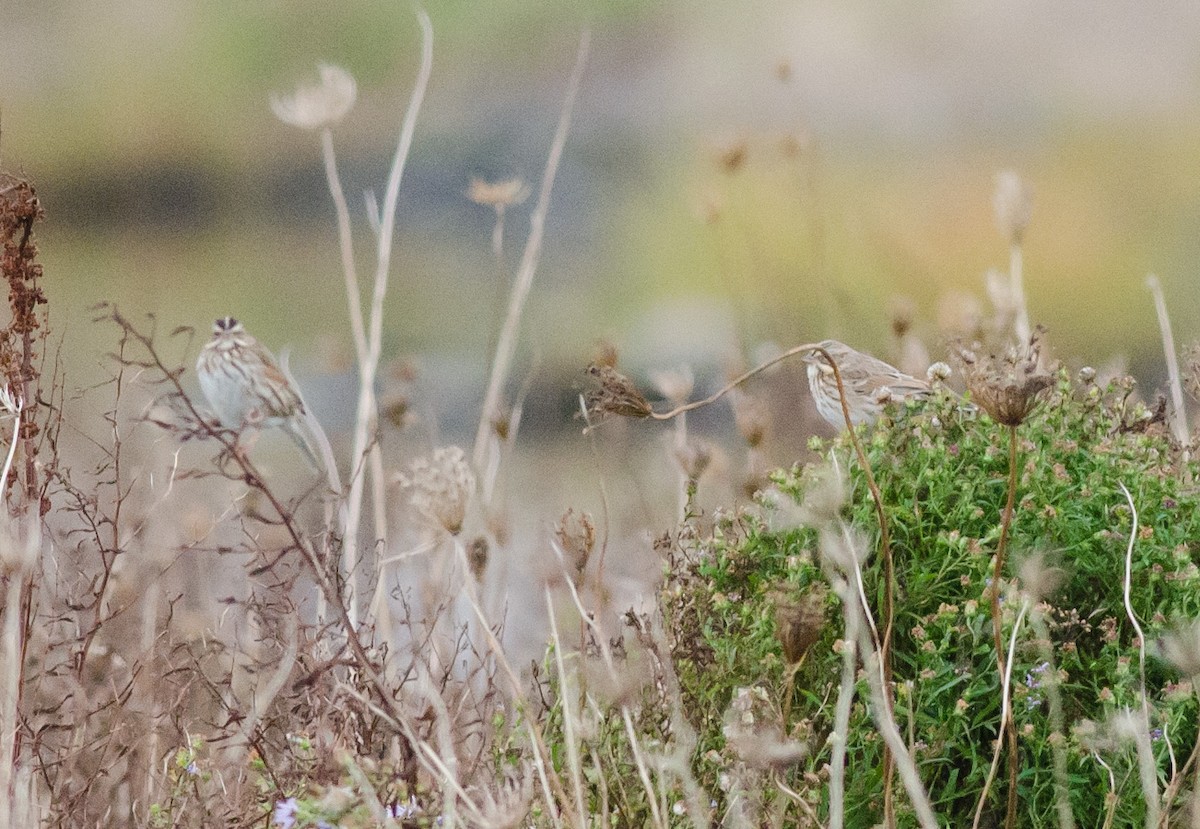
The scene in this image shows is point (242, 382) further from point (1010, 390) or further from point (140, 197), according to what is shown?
point (140, 197)

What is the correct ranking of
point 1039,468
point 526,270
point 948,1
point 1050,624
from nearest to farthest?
point 1050,624 → point 1039,468 → point 526,270 → point 948,1

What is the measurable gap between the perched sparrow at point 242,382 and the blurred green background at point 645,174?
1.63 meters

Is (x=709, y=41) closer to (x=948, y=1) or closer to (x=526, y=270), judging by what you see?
(x=948, y=1)

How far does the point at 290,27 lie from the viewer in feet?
19.7

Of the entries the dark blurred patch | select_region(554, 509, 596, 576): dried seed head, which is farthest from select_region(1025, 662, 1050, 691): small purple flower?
the dark blurred patch

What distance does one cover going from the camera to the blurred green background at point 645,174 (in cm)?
524

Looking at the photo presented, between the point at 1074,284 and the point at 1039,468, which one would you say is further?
the point at 1074,284

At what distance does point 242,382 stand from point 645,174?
278 cm

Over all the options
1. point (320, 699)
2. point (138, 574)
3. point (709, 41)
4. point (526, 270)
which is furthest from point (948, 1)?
point (320, 699)

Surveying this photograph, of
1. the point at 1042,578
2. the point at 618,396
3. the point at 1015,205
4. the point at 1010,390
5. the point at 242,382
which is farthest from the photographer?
the point at 242,382

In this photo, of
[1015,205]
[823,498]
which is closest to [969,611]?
[823,498]

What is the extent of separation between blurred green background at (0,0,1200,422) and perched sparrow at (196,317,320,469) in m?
1.63

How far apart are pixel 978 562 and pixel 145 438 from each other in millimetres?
2969

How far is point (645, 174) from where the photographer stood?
5664mm
